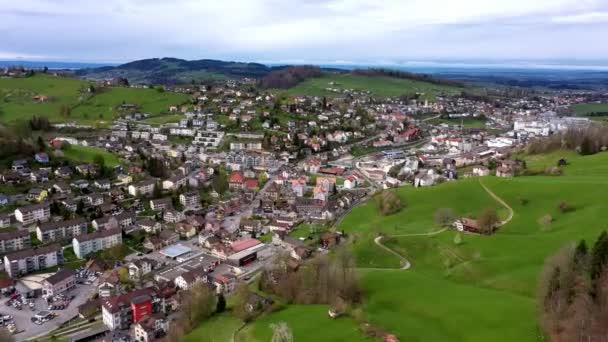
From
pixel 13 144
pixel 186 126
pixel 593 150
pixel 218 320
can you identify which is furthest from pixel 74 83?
pixel 593 150

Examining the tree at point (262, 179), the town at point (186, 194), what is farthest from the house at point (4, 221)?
the tree at point (262, 179)

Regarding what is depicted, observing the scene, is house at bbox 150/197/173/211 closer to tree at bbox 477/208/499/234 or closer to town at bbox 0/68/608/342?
town at bbox 0/68/608/342

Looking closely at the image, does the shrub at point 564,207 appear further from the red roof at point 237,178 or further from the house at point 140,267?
the red roof at point 237,178

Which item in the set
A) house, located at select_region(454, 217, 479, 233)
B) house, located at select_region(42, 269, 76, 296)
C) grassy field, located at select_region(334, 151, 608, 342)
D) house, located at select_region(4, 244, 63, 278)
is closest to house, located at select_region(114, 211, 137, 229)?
house, located at select_region(4, 244, 63, 278)

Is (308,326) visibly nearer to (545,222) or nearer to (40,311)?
(40,311)

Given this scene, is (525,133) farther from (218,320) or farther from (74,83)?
(74,83)
